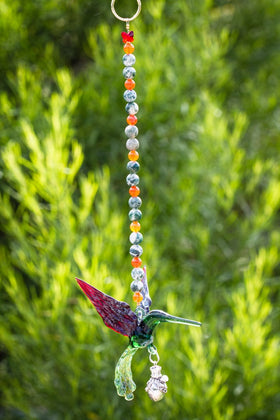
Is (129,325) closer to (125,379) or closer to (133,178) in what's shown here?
(125,379)

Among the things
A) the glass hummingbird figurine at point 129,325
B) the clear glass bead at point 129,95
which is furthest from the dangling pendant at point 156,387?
the clear glass bead at point 129,95

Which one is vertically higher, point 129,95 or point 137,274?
point 129,95

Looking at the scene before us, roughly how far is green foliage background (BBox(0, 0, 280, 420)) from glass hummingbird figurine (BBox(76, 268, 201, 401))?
1.04ft

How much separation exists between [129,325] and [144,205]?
751 millimetres

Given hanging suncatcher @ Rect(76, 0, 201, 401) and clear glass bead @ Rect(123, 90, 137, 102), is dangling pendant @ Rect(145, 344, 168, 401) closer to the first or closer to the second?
hanging suncatcher @ Rect(76, 0, 201, 401)

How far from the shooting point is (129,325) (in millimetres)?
567

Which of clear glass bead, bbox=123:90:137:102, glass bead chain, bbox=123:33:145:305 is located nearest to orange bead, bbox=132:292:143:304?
glass bead chain, bbox=123:33:145:305

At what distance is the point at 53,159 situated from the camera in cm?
92

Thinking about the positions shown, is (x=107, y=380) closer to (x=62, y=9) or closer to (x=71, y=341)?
(x=71, y=341)

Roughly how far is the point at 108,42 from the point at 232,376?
81 centimetres

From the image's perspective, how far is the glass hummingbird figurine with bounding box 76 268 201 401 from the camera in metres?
0.55

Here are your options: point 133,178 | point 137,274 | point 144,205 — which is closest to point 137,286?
point 137,274

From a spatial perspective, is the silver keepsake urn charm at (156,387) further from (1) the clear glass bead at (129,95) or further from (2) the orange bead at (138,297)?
(1) the clear glass bead at (129,95)

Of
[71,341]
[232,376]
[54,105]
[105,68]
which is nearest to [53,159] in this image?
[54,105]
